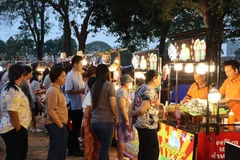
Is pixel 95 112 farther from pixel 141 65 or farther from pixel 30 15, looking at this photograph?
pixel 30 15

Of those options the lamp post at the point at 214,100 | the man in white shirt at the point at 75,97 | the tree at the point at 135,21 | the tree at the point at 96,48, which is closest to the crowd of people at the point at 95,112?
the lamp post at the point at 214,100

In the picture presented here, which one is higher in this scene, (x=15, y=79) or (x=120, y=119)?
(x=15, y=79)

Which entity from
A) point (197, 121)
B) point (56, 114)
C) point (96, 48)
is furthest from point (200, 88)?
point (96, 48)

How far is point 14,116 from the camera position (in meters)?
4.52

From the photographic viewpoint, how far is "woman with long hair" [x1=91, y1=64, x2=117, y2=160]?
5250 mm

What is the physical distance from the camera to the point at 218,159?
502 centimetres

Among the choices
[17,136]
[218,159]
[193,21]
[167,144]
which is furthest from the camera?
[193,21]

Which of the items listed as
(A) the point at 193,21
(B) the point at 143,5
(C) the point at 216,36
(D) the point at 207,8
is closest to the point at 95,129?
(C) the point at 216,36

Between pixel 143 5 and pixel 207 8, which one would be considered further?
pixel 143 5

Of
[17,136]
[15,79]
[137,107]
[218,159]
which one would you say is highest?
[15,79]

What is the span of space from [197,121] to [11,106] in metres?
2.69

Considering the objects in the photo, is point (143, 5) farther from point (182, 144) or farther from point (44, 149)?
point (182, 144)

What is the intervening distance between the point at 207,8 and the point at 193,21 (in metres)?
8.87

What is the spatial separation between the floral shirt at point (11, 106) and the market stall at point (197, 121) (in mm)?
2318
